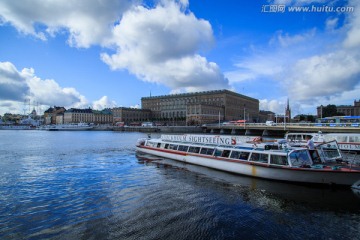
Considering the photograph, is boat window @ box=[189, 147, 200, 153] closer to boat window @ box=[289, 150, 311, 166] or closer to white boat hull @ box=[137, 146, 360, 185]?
white boat hull @ box=[137, 146, 360, 185]

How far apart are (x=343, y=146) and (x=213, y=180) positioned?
26250 millimetres

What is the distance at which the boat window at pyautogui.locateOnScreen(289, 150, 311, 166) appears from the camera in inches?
798

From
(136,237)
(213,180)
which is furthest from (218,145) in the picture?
(136,237)

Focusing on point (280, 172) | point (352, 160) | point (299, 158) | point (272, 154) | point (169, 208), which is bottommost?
point (169, 208)

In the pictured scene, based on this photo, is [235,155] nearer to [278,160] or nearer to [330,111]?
[278,160]

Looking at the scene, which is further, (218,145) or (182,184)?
(218,145)

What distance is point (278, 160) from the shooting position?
20891 millimetres

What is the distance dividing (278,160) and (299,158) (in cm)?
162

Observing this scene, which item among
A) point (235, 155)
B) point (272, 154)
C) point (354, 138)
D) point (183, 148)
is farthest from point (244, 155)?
point (354, 138)

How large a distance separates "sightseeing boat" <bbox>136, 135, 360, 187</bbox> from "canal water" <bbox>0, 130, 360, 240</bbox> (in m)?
0.84

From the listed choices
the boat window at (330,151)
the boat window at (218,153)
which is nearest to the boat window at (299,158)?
the boat window at (330,151)

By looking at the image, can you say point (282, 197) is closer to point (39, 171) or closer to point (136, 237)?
point (136, 237)

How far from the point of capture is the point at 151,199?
641 inches

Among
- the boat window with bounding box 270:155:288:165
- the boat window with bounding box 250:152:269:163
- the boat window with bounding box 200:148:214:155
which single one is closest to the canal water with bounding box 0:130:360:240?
the boat window with bounding box 270:155:288:165
